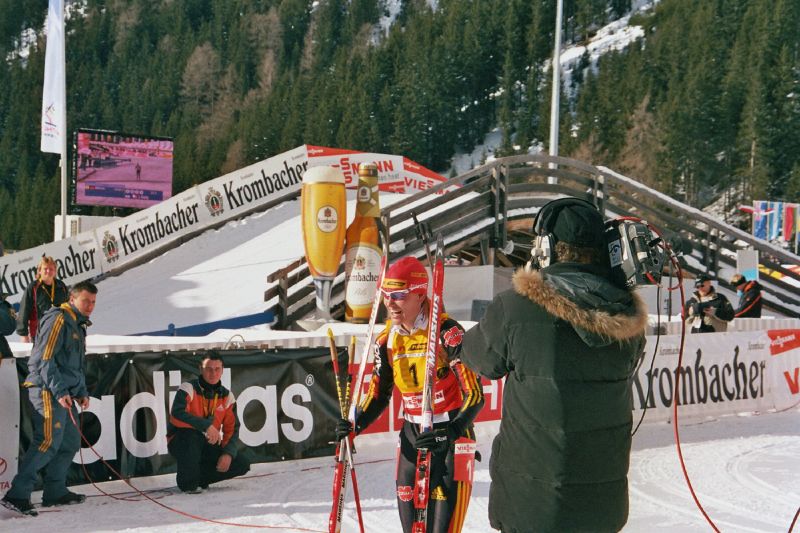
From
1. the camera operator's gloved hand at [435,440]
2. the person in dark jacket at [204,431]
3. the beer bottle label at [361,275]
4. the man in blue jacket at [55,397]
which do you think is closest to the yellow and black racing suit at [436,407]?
the camera operator's gloved hand at [435,440]

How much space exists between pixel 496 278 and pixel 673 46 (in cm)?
7775

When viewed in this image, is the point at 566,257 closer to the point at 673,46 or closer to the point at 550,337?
the point at 550,337

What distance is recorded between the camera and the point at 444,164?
301ft

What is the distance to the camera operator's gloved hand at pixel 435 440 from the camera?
13.7ft

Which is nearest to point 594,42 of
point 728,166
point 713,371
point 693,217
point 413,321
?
point 728,166

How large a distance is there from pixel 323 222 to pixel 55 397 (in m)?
7.95

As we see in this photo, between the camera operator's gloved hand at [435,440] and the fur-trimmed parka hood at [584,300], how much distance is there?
54.3 inches

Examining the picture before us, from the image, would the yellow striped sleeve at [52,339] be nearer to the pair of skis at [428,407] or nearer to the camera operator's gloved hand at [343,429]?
the camera operator's gloved hand at [343,429]

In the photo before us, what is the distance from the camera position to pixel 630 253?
9.91ft

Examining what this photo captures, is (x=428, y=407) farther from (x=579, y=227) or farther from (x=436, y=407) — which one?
(x=579, y=227)

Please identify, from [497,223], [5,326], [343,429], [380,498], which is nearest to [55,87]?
[497,223]

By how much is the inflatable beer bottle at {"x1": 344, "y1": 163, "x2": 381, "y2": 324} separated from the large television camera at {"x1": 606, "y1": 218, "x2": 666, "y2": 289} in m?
11.5

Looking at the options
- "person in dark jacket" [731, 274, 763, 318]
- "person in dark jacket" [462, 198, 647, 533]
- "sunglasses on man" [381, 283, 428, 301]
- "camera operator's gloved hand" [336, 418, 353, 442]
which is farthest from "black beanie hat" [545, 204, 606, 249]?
"person in dark jacket" [731, 274, 763, 318]

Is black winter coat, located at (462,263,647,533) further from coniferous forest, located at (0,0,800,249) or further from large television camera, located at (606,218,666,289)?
coniferous forest, located at (0,0,800,249)
